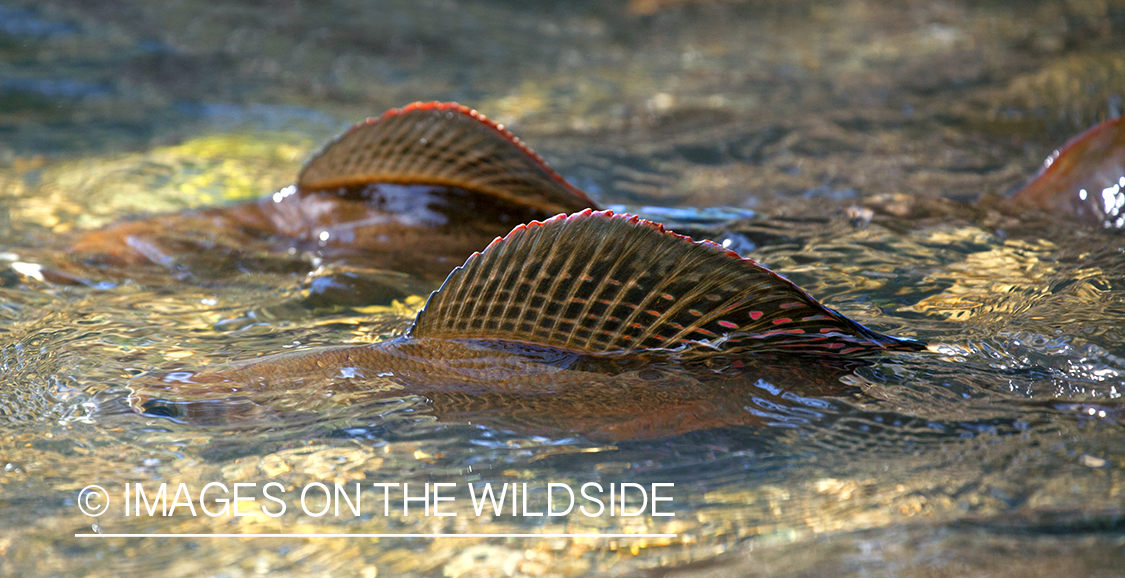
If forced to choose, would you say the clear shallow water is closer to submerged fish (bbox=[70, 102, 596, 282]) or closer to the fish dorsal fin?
submerged fish (bbox=[70, 102, 596, 282])

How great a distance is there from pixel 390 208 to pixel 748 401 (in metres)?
1.39

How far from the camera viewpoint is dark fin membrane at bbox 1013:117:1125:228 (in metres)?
2.74

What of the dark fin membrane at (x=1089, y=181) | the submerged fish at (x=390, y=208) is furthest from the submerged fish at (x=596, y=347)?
the dark fin membrane at (x=1089, y=181)

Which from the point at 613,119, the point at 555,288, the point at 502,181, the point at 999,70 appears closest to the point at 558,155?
the point at 613,119

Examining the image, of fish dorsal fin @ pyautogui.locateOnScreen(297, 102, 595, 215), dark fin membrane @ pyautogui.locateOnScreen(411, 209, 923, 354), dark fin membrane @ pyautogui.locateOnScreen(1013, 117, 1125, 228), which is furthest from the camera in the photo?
dark fin membrane @ pyautogui.locateOnScreen(1013, 117, 1125, 228)

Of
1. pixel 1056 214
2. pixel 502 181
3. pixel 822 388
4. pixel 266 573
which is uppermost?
pixel 502 181

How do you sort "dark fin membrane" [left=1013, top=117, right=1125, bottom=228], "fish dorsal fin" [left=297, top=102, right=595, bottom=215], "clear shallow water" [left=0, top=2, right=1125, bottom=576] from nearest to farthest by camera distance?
"clear shallow water" [left=0, top=2, right=1125, bottom=576], "fish dorsal fin" [left=297, top=102, right=595, bottom=215], "dark fin membrane" [left=1013, top=117, right=1125, bottom=228]

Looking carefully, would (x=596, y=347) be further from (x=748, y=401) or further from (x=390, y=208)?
(x=390, y=208)

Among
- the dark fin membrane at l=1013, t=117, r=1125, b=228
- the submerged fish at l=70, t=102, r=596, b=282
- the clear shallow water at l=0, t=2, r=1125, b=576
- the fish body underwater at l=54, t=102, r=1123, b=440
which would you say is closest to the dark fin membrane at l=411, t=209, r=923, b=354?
the fish body underwater at l=54, t=102, r=1123, b=440

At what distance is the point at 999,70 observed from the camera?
18.2 feet

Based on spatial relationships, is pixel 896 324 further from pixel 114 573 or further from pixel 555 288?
pixel 114 573

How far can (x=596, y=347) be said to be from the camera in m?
1.89

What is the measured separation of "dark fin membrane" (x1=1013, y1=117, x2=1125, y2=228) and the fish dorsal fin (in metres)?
1.42

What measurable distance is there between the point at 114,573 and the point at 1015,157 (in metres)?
3.73
